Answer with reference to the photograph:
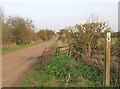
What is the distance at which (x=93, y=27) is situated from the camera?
47.5 ft

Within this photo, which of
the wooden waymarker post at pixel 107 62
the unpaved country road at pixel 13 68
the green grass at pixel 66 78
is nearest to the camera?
the wooden waymarker post at pixel 107 62

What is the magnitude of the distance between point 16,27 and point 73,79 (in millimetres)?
44324

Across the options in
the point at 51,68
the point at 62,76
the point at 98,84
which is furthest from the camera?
the point at 51,68

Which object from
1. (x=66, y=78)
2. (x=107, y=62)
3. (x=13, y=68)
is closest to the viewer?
(x=107, y=62)

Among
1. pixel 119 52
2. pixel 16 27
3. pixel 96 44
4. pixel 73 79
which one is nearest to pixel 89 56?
pixel 96 44

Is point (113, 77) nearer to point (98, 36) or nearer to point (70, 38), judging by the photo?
point (98, 36)

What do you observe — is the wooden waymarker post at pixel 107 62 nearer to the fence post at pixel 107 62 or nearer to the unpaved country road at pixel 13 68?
the fence post at pixel 107 62

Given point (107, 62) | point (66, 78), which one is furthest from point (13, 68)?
point (107, 62)

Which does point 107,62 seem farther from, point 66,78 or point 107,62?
point 66,78

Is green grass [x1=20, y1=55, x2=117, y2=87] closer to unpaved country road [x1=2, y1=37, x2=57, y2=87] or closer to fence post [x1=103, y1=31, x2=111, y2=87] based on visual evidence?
fence post [x1=103, y1=31, x2=111, y2=87]

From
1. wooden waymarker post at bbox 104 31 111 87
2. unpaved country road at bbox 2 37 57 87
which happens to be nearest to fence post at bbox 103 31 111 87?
wooden waymarker post at bbox 104 31 111 87

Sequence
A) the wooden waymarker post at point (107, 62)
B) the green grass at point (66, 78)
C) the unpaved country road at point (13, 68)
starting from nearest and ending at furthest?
the wooden waymarker post at point (107, 62)
the green grass at point (66, 78)
the unpaved country road at point (13, 68)

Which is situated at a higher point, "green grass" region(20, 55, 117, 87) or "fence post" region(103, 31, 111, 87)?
"fence post" region(103, 31, 111, 87)

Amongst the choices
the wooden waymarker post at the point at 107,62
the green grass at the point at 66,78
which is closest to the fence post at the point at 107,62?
the wooden waymarker post at the point at 107,62
